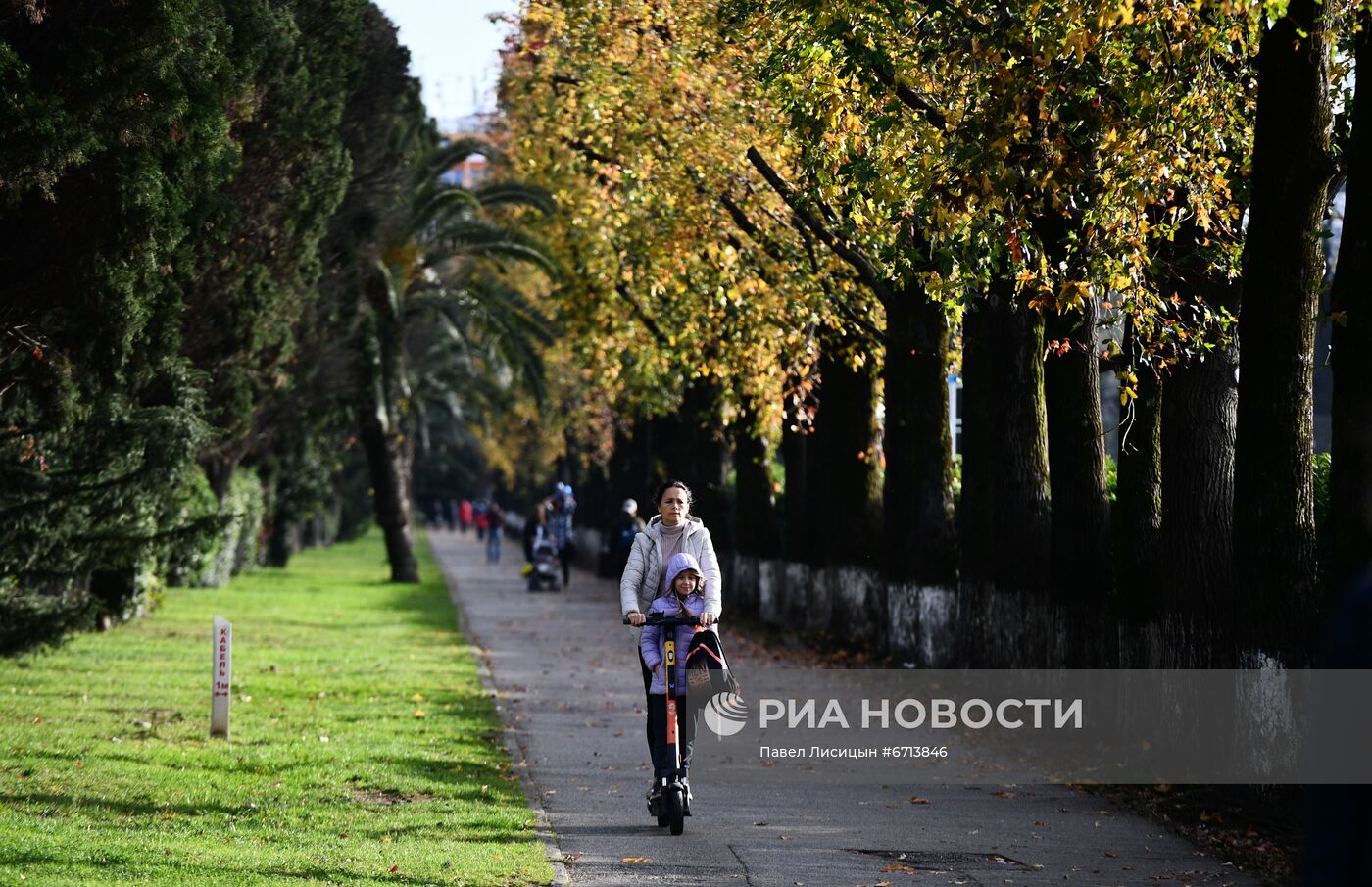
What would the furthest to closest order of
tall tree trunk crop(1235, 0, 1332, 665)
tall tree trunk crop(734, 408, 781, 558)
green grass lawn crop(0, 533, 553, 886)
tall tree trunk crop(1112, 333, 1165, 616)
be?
tall tree trunk crop(734, 408, 781, 558)
tall tree trunk crop(1112, 333, 1165, 616)
tall tree trunk crop(1235, 0, 1332, 665)
green grass lawn crop(0, 533, 553, 886)

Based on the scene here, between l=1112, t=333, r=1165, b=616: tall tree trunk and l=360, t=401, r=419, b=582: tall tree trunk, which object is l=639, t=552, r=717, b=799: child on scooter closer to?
l=1112, t=333, r=1165, b=616: tall tree trunk

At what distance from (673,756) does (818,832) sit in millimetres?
960

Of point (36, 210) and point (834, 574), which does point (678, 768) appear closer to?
point (36, 210)

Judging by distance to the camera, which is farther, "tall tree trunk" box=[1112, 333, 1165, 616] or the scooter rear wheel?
"tall tree trunk" box=[1112, 333, 1165, 616]

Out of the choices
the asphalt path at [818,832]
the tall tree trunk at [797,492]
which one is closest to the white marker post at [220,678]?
the asphalt path at [818,832]

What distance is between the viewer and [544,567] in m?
36.8

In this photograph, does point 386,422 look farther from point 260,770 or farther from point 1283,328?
point 1283,328

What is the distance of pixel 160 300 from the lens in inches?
496

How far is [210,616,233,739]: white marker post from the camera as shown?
12445 mm

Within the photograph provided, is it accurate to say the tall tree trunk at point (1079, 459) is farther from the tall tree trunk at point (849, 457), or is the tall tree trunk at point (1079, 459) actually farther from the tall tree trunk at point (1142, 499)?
the tall tree trunk at point (849, 457)

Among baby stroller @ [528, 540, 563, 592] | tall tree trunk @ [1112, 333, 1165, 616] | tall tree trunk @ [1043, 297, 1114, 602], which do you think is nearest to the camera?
tall tree trunk @ [1112, 333, 1165, 616]

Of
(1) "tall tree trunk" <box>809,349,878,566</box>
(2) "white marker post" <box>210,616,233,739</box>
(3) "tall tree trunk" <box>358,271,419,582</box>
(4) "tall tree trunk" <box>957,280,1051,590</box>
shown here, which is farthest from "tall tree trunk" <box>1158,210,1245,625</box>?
(3) "tall tree trunk" <box>358,271,419,582</box>

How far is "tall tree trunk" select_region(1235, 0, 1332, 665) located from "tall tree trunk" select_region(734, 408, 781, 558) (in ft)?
56.2

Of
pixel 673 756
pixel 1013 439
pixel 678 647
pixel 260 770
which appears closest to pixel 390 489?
pixel 1013 439
